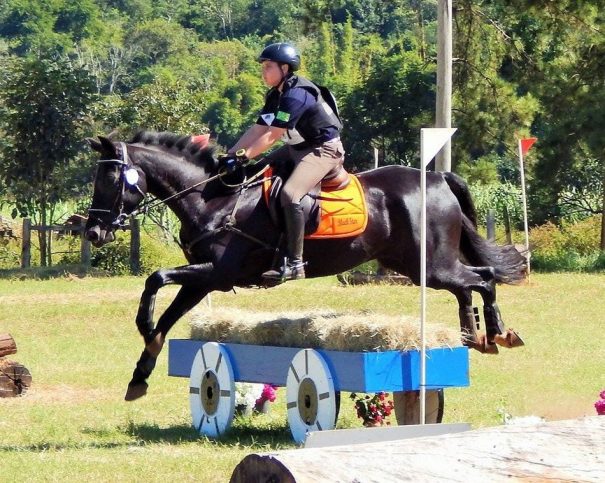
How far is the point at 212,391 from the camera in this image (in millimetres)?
9500

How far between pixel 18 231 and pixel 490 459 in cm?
Answer: 2578

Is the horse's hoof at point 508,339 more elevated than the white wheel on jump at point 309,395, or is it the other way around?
the horse's hoof at point 508,339

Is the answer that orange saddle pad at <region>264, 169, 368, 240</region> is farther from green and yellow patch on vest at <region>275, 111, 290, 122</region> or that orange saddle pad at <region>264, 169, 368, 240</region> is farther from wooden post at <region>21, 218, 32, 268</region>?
wooden post at <region>21, 218, 32, 268</region>

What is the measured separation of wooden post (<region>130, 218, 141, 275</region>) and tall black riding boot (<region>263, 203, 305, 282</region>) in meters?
14.4

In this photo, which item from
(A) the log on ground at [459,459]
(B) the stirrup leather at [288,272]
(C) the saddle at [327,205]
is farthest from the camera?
(C) the saddle at [327,205]

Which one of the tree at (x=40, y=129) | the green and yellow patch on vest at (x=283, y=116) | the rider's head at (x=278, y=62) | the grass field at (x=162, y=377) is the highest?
the tree at (x=40, y=129)

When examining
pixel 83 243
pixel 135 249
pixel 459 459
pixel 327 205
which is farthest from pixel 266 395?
pixel 83 243

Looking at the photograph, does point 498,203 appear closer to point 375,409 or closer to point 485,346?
point 485,346

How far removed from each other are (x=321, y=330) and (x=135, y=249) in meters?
15.3

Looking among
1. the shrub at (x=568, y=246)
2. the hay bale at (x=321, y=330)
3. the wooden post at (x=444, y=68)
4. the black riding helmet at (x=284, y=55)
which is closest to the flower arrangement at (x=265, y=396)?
the hay bale at (x=321, y=330)

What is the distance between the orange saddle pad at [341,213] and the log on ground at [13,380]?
3669mm

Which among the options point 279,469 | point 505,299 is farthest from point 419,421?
point 505,299

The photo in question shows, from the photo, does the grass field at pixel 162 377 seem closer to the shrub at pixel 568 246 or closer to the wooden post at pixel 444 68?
the shrub at pixel 568 246

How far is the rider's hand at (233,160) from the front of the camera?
31.3 feet
